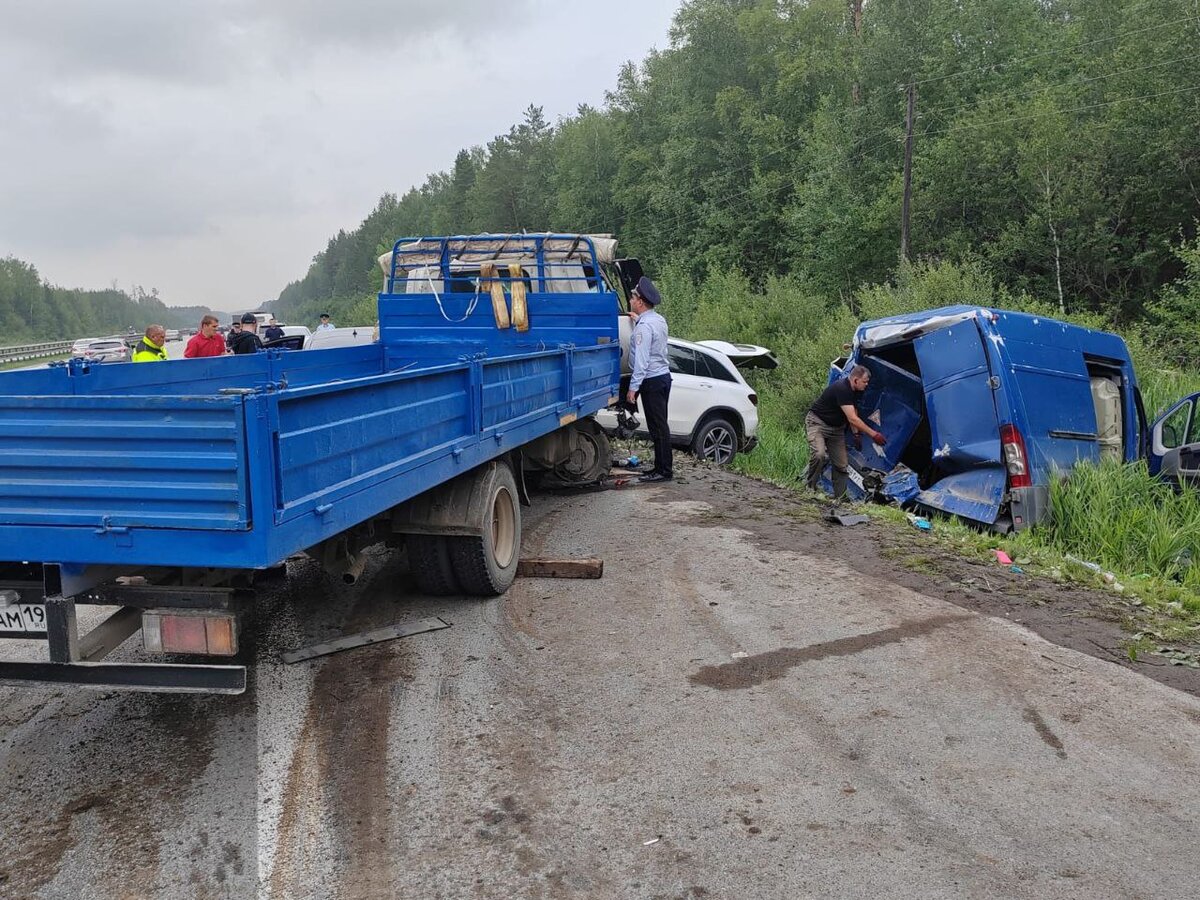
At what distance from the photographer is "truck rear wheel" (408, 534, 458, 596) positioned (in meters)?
5.52

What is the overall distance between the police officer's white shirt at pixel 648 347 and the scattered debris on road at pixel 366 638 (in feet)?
15.1

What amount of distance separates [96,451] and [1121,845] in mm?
3805

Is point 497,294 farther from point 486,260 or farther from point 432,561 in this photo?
point 432,561

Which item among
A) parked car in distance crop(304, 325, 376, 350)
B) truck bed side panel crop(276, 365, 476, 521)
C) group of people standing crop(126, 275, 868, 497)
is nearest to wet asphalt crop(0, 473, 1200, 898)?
truck bed side panel crop(276, 365, 476, 521)

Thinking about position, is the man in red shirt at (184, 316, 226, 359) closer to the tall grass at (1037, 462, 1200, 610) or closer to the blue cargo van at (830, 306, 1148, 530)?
the blue cargo van at (830, 306, 1148, 530)

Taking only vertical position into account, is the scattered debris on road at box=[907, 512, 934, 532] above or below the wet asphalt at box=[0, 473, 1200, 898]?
above

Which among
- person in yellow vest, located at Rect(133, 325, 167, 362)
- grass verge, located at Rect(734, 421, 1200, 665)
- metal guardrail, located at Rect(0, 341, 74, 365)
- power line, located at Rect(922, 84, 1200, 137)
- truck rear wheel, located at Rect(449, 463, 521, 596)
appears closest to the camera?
truck rear wheel, located at Rect(449, 463, 521, 596)

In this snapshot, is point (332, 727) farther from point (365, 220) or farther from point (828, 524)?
point (365, 220)

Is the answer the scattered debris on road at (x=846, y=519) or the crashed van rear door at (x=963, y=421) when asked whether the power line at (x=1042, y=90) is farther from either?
the scattered debris on road at (x=846, y=519)

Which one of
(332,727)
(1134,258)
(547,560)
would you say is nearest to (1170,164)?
(1134,258)

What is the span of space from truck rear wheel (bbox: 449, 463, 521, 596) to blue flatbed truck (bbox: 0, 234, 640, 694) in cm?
1

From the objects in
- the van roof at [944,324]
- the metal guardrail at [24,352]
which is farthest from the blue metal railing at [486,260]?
the metal guardrail at [24,352]

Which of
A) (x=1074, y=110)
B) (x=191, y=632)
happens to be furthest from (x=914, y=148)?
(x=191, y=632)

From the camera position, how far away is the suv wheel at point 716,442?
39.4ft
